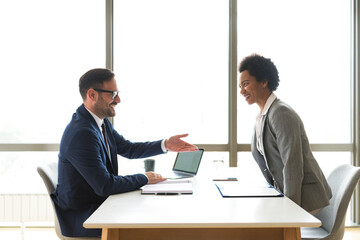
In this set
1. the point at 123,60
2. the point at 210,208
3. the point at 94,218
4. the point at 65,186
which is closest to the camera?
the point at 94,218

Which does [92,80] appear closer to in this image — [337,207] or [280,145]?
[280,145]

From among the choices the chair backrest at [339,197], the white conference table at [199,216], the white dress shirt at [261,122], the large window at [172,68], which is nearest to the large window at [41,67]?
the large window at [172,68]

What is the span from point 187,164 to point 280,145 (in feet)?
2.58

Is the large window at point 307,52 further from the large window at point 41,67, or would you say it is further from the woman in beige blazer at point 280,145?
the large window at point 41,67

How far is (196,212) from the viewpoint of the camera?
4.83 ft

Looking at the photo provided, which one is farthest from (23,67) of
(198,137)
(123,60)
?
(198,137)

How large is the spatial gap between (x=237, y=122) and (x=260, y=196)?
1861 millimetres

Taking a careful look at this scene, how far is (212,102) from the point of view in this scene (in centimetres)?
360

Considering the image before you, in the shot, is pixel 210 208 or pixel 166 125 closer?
pixel 210 208

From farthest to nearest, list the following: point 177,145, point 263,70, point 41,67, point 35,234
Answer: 1. point 41,67
2. point 35,234
3. point 177,145
4. point 263,70

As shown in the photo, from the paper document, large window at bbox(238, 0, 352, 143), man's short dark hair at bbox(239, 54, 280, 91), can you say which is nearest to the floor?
large window at bbox(238, 0, 352, 143)

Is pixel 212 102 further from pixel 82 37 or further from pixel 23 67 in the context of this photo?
pixel 23 67

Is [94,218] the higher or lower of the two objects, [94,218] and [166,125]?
the lower

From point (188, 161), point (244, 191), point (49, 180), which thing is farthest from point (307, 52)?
point (49, 180)
